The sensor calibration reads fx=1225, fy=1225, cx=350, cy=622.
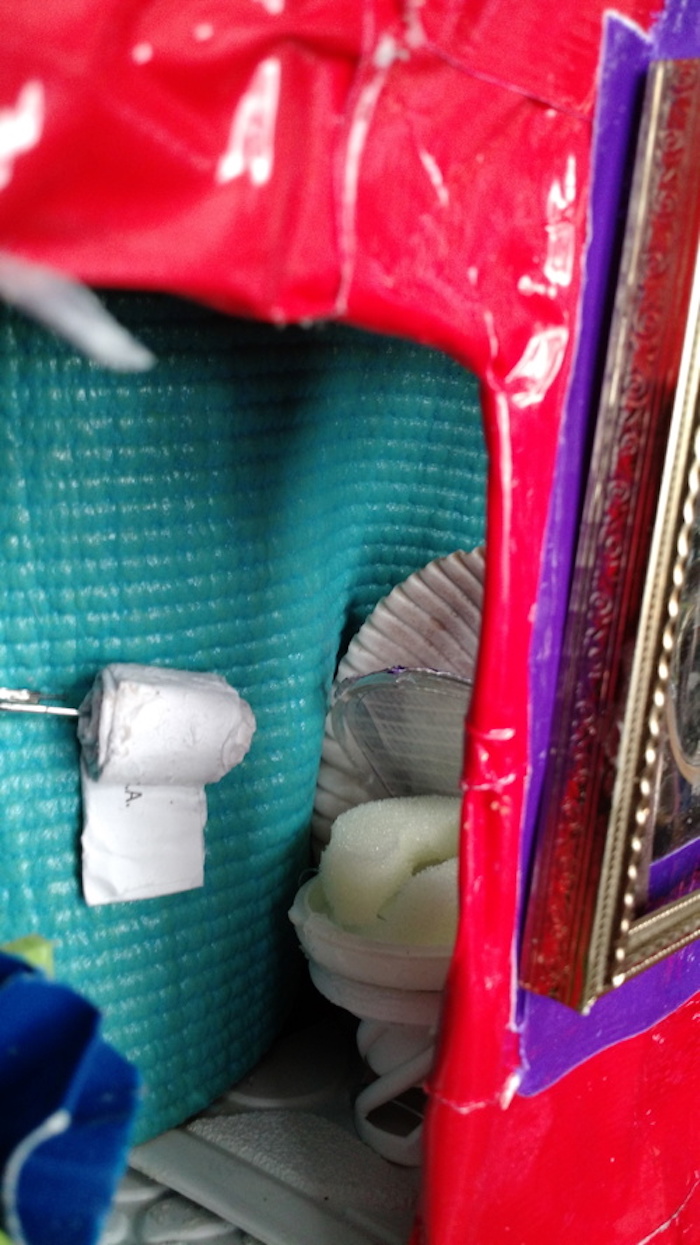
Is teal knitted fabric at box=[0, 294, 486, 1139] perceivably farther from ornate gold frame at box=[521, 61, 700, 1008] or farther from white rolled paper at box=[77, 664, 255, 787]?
ornate gold frame at box=[521, 61, 700, 1008]

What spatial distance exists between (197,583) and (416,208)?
0.50 meters

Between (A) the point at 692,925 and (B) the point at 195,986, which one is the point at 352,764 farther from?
(A) the point at 692,925

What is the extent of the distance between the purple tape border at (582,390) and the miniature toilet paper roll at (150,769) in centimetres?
29

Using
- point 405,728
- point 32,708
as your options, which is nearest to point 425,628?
→ point 405,728

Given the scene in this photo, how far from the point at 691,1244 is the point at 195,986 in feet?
1.72

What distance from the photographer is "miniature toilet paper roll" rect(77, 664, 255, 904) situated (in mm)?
937

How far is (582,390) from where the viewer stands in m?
0.77

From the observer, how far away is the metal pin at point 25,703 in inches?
36.8

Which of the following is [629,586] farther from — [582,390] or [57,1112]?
[57,1112]

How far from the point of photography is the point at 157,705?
944mm

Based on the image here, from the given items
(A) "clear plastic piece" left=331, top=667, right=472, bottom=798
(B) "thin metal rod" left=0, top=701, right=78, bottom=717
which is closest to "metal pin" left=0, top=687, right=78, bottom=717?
(B) "thin metal rod" left=0, top=701, right=78, bottom=717

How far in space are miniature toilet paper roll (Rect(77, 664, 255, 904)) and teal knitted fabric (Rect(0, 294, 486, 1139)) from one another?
1.0 inches

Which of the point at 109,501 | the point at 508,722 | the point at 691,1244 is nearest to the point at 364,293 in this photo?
the point at 508,722

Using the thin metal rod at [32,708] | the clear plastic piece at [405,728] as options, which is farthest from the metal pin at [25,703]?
the clear plastic piece at [405,728]
